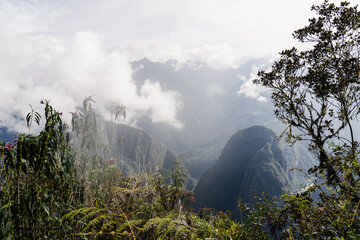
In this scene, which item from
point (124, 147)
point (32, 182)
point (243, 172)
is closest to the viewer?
point (32, 182)

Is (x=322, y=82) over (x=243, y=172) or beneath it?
over

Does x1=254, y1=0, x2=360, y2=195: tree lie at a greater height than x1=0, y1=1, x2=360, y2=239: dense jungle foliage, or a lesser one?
greater

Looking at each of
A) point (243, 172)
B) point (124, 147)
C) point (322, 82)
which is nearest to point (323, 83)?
point (322, 82)

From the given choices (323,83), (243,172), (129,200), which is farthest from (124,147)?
(243,172)

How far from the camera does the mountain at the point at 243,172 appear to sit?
377 feet

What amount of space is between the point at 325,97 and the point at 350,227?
14.1 feet

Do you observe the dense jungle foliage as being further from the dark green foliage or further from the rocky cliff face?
the rocky cliff face

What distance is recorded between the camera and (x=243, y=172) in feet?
482

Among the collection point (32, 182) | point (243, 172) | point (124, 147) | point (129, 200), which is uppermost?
point (124, 147)

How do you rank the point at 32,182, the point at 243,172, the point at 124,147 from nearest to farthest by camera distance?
the point at 32,182 → the point at 124,147 → the point at 243,172

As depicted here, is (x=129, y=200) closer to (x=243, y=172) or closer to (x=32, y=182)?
(x=32, y=182)

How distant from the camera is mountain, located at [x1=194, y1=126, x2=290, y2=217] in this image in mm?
114794

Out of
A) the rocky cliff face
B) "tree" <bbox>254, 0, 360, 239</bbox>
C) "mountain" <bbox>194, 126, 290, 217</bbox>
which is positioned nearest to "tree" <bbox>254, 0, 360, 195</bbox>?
"tree" <bbox>254, 0, 360, 239</bbox>

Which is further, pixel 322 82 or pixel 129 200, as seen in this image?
pixel 322 82
